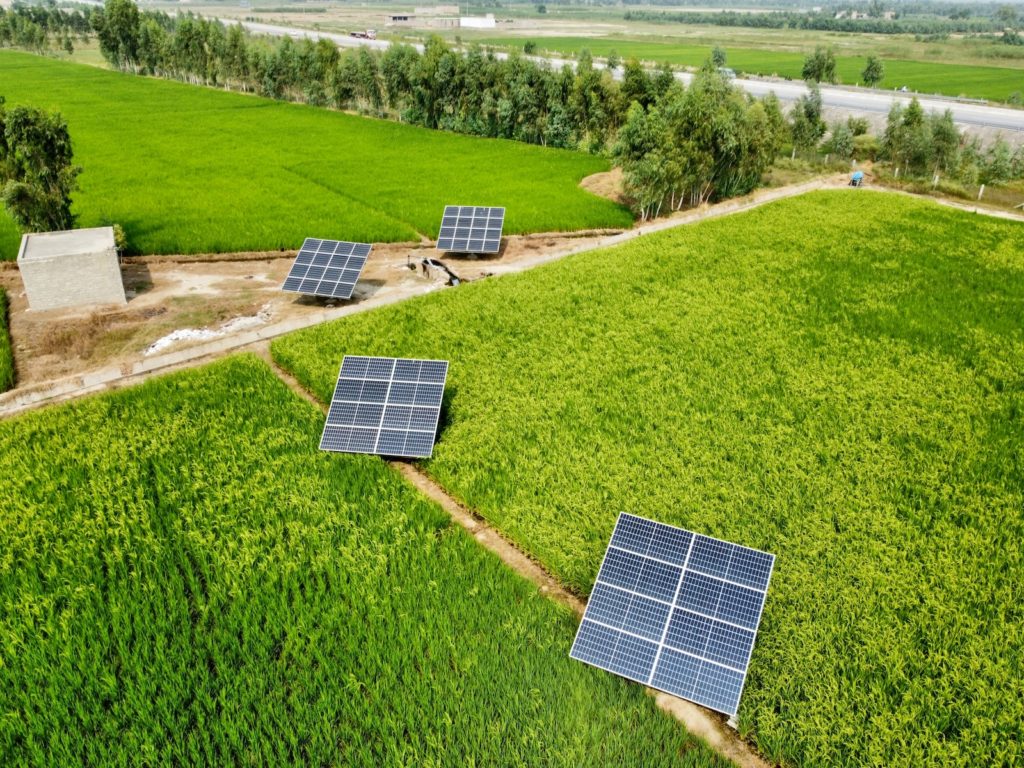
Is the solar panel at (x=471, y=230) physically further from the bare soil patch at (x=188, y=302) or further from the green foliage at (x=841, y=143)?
the green foliage at (x=841, y=143)

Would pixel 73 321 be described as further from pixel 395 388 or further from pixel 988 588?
pixel 988 588

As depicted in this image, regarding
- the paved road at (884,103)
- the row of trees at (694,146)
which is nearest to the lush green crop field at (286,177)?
the row of trees at (694,146)

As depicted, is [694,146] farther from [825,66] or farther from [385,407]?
[825,66]

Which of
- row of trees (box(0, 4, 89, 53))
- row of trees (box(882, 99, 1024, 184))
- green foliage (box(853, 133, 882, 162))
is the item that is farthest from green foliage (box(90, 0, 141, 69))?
row of trees (box(882, 99, 1024, 184))

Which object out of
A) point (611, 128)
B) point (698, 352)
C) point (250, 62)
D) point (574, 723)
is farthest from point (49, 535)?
point (250, 62)

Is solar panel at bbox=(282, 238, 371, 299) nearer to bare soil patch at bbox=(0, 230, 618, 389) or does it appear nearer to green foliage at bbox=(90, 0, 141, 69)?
bare soil patch at bbox=(0, 230, 618, 389)

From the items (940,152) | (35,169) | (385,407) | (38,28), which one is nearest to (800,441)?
(385,407)
